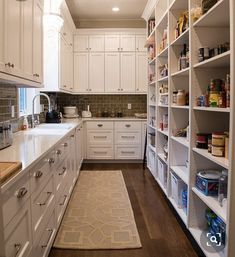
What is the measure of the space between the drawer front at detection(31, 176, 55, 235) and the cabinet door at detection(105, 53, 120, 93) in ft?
11.8

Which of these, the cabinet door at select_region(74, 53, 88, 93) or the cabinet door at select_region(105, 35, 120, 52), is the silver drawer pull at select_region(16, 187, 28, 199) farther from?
the cabinet door at select_region(105, 35, 120, 52)

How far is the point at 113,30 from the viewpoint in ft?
17.7

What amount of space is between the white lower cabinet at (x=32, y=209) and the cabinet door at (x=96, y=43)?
3.44m

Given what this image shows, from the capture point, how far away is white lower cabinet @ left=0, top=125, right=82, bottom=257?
1.19 meters

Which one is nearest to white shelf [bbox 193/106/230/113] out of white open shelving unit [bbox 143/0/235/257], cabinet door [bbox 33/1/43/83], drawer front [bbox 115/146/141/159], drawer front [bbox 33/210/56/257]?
white open shelving unit [bbox 143/0/235/257]

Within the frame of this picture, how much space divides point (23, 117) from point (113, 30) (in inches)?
116

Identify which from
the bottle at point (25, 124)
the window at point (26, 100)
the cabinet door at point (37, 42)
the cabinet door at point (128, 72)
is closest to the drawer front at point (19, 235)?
the cabinet door at point (37, 42)

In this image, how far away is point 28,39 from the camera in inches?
95.9

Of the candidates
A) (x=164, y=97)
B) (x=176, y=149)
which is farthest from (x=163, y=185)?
(x=164, y=97)

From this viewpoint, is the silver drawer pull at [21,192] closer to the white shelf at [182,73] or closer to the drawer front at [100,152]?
the white shelf at [182,73]

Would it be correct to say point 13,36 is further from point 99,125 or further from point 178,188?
point 99,125

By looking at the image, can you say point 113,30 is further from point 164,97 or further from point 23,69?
point 23,69

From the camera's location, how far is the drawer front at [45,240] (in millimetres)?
1681

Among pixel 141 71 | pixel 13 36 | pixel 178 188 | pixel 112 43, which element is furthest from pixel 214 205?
pixel 112 43
